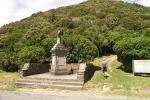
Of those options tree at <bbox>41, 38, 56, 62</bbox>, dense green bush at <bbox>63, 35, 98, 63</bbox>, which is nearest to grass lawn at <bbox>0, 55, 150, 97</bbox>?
dense green bush at <bbox>63, 35, 98, 63</bbox>

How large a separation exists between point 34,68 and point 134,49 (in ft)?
33.8

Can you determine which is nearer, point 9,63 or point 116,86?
point 116,86

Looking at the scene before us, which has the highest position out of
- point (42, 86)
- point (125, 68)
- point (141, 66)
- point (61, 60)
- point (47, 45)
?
point (47, 45)

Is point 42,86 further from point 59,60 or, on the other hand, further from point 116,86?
point 116,86

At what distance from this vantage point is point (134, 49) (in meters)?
29.5

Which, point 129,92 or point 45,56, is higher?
point 45,56

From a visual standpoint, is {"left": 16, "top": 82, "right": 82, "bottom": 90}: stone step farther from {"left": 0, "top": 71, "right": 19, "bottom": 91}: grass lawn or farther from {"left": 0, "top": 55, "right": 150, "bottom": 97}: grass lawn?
{"left": 0, "top": 71, "right": 19, "bottom": 91}: grass lawn

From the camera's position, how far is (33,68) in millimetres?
28297

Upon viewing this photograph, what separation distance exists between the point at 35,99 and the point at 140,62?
35.8 feet

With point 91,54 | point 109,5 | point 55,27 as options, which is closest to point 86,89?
point 91,54

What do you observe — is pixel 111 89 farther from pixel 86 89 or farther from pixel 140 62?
pixel 140 62

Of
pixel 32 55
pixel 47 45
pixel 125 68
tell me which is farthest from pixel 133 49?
pixel 32 55

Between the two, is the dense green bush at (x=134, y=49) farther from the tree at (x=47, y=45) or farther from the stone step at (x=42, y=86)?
the stone step at (x=42, y=86)

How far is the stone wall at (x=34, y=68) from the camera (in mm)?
26484
